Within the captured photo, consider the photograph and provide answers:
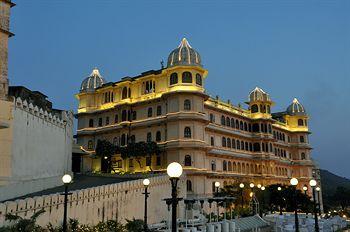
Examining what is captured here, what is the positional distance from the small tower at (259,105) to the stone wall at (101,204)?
32484 millimetres

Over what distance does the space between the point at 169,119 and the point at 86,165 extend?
18.1 meters

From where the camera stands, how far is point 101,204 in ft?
98.9

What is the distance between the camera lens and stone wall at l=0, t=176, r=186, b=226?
23269 millimetres

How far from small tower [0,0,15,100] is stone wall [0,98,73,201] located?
53.2 inches

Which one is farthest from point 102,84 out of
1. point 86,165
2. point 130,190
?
point 130,190

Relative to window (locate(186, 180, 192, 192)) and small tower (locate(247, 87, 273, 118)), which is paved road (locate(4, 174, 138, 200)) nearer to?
window (locate(186, 180, 192, 192))

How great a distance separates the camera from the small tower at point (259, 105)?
70144 millimetres

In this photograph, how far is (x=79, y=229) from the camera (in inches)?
961

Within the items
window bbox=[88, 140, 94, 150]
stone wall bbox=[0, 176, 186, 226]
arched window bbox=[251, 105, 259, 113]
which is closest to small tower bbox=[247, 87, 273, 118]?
arched window bbox=[251, 105, 259, 113]

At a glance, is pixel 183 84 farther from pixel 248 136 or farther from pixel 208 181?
pixel 248 136

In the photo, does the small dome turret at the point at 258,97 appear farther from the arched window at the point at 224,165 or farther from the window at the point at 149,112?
the window at the point at 149,112

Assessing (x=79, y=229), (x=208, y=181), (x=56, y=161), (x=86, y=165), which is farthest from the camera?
(x=86, y=165)

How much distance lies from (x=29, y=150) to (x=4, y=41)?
846cm

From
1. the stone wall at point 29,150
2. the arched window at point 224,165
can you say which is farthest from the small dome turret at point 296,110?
the stone wall at point 29,150
